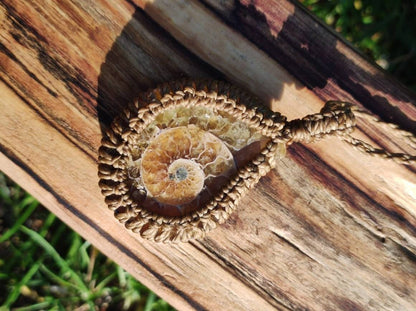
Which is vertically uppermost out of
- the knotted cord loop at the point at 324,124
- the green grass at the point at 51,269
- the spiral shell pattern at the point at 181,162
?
the knotted cord loop at the point at 324,124

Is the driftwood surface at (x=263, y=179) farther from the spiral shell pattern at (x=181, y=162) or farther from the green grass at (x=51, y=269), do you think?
the green grass at (x=51, y=269)

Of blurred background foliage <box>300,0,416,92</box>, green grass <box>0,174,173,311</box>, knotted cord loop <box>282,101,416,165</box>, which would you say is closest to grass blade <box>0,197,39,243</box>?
green grass <box>0,174,173,311</box>

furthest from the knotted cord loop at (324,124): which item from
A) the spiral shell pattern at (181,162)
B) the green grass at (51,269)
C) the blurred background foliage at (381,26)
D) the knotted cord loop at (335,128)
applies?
the green grass at (51,269)

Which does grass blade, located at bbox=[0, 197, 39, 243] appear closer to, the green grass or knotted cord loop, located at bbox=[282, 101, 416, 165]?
the green grass

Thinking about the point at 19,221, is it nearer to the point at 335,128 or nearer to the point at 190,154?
the point at 190,154

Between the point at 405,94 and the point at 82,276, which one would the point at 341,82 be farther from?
the point at 82,276
